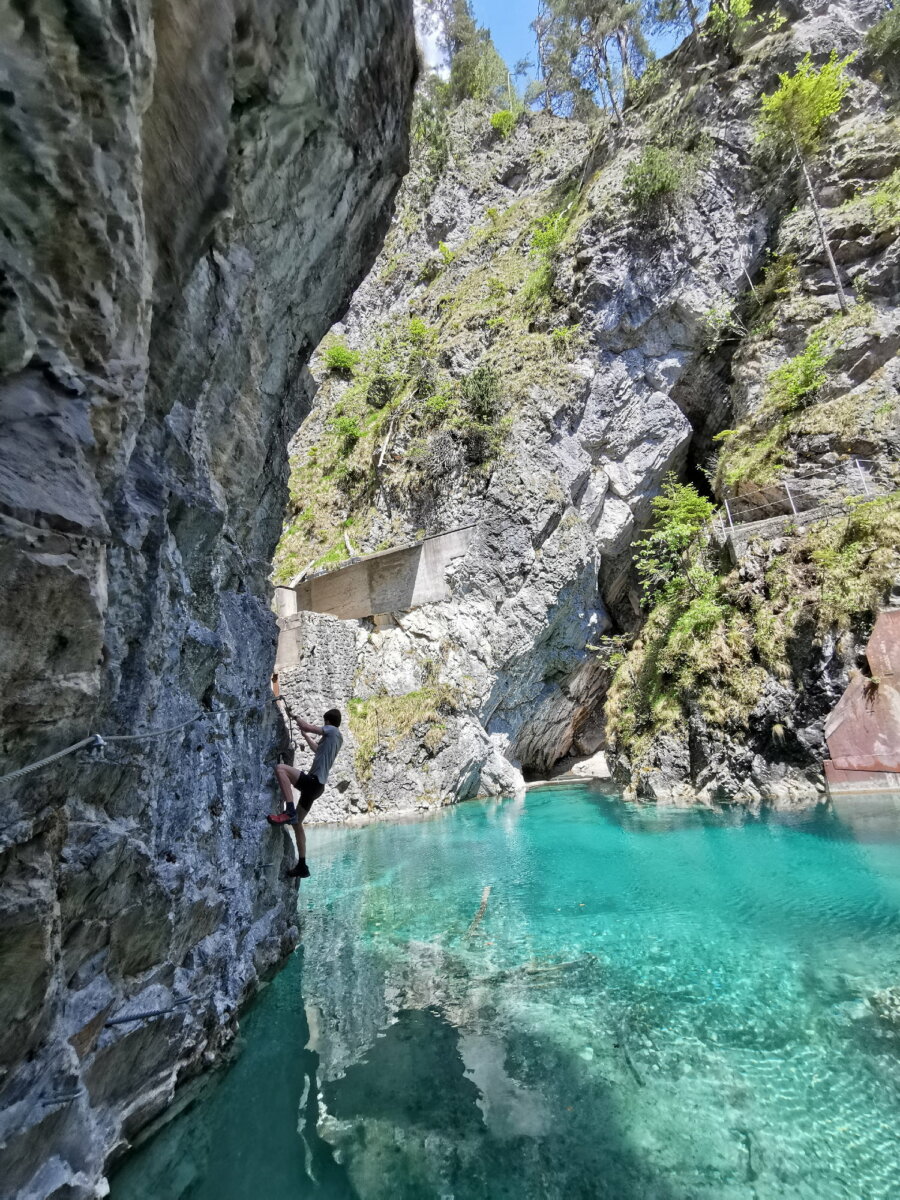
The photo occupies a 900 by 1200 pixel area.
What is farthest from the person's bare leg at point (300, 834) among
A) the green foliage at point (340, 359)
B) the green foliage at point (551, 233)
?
the green foliage at point (340, 359)

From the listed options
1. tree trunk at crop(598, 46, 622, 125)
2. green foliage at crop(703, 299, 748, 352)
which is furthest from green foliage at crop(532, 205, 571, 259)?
green foliage at crop(703, 299, 748, 352)

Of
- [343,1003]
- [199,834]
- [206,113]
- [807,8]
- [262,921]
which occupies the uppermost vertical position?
[807,8]

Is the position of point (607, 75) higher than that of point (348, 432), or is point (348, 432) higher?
point (607, 75)

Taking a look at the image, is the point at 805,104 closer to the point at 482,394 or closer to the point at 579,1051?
the point at 482,394

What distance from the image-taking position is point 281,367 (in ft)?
17.5

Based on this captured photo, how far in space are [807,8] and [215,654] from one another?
26.3 metres

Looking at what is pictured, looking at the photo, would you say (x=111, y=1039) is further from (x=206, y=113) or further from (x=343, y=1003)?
(x=206, y=113)

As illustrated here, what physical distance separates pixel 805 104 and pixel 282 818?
22477 millimetres

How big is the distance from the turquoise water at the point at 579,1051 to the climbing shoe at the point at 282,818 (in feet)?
4.62

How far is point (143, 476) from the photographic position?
3031 mm

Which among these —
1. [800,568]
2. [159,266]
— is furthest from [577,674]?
[159,266]

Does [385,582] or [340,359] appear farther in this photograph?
[340,359]

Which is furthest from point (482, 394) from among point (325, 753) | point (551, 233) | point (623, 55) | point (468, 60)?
point (468, 60)

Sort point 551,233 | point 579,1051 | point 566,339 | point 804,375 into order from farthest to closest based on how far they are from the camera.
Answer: point 551,233
point 566,339
point 804,375
point 579,1051
